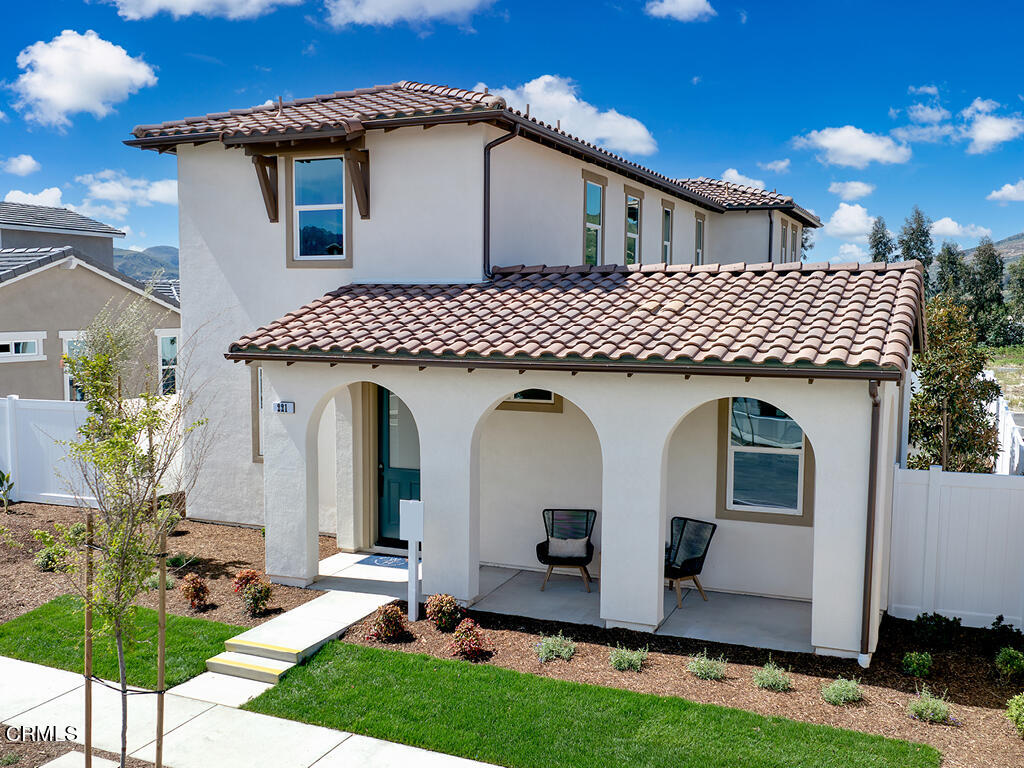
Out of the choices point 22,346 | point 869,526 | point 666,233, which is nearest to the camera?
point 869,526

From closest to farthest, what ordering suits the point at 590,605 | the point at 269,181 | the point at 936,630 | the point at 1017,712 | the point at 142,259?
→ the point at 1017,712, the point at 936,630, the point at 590,605, the point at 269,181, the point at 142,259

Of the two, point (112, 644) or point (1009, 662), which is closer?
point (1009, 662)

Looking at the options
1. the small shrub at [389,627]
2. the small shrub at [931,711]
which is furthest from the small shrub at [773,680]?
the small shrub at [389,627]

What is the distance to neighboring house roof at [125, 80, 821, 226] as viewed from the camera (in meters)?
11.2

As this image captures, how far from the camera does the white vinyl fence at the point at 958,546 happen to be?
902 cm

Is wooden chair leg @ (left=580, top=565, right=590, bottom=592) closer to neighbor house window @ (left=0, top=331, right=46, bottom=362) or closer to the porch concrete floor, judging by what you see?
the porch concrete floor

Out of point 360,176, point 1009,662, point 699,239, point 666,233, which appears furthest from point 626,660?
point 699,239

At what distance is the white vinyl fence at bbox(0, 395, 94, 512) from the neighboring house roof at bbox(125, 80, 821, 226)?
5129 millimetres

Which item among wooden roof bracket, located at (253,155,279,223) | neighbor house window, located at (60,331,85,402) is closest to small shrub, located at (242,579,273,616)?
wooden roof bracket, located at (253,155,279,223)

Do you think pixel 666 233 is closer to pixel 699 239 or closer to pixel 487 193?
pixel 699 239

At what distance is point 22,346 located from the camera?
20.5 metres

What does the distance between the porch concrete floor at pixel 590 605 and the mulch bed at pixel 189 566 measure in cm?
90

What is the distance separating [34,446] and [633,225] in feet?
39.4

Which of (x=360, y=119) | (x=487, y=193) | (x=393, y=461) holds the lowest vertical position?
(x=393, y=461)
